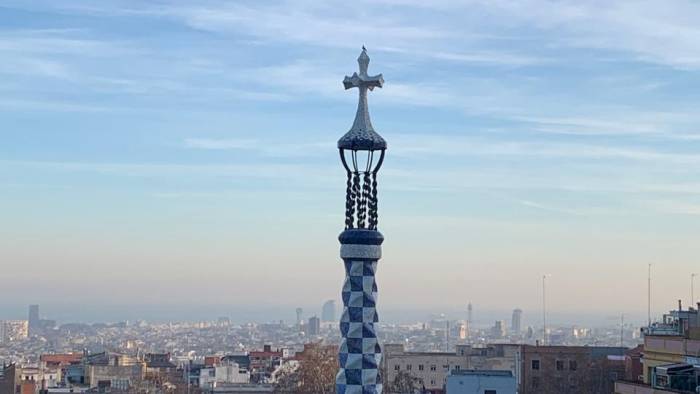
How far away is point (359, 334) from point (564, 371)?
146 ft

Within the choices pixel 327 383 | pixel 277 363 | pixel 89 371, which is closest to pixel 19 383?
pixel 89 371

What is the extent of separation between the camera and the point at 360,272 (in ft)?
52.9

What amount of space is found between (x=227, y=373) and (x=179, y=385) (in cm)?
1055

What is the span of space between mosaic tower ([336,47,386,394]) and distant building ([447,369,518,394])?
67.4ft

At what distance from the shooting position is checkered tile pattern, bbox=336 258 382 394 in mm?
15828

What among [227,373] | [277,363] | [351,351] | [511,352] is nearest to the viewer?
[351,351]

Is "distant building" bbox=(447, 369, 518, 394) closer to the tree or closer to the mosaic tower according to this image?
the mosaic tower

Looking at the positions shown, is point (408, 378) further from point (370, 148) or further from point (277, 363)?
point (370, 148)

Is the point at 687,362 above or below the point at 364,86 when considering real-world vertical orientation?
below

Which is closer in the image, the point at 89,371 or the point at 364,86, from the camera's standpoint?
the point at 364,86

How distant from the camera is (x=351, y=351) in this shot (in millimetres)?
15883

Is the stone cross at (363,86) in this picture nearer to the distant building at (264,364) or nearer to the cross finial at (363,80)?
the cross finial at (363,80)

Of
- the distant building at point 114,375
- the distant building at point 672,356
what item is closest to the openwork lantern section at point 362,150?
the distant building at point 672,356

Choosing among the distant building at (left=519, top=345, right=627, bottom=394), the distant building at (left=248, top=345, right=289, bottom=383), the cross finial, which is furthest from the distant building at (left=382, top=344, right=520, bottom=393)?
the cross finial
